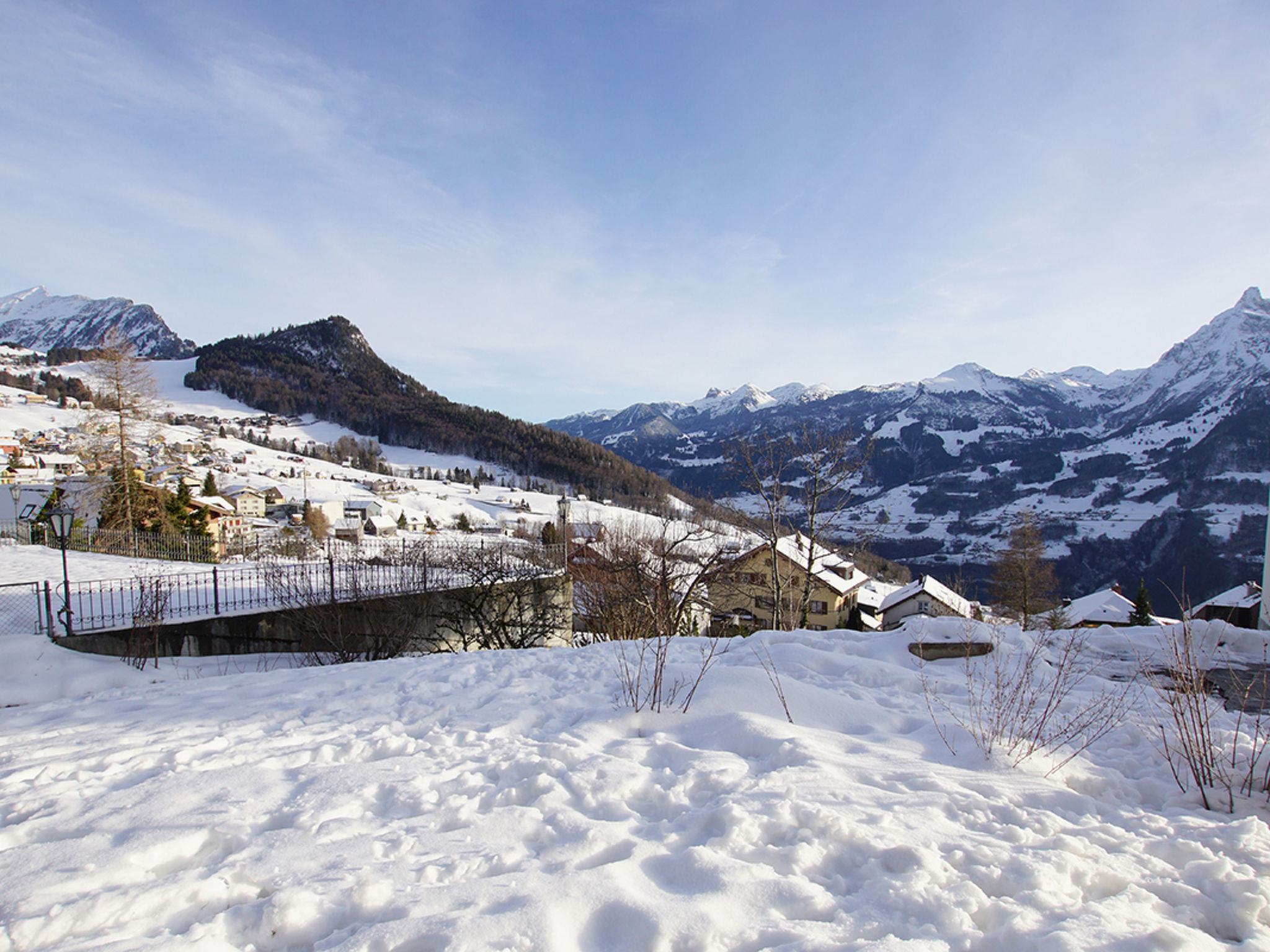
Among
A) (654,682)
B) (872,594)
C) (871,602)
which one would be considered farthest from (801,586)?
(872,594)

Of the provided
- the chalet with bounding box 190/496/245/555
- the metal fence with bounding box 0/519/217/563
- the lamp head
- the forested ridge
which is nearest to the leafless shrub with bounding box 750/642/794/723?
the lamp head

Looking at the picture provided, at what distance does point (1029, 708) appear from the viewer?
14.0 ft

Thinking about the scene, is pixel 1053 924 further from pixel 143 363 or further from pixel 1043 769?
pixel 143 363

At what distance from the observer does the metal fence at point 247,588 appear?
10.6 metres

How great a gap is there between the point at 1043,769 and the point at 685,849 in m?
2.74

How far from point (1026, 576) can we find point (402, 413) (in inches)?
6717

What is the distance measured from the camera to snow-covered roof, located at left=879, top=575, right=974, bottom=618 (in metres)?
39.3

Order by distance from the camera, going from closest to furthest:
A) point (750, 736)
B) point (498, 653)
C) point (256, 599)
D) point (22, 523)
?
point (750, 736) < point (498, 653) < point (256, 599) < point (22, 523)

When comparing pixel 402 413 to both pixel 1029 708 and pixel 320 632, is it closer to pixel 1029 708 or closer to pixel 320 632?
pixel 320 632

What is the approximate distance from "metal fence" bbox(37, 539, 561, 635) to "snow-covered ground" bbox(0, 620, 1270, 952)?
7210 mm

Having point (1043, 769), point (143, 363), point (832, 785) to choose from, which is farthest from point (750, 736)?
point (143, 363)

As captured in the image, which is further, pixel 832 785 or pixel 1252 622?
pixel 1252 622

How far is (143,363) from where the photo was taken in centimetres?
2642

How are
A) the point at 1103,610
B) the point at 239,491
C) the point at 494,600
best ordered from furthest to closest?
1. the point at 239,491
2. the point at 1103,610
3. the point at 494,600
